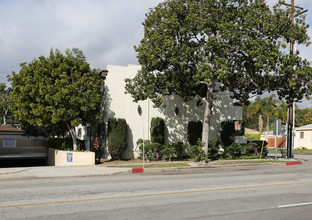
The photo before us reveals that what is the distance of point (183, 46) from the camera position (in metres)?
17.4

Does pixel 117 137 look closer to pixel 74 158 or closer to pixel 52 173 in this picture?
pixel 74 158

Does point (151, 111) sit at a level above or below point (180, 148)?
above

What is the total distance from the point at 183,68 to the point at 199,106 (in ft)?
21.9

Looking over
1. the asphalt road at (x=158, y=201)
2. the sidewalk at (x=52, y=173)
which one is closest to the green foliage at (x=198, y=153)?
the sidewalk at (x=52, y=173)

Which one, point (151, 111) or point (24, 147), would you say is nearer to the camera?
point (151, 111)

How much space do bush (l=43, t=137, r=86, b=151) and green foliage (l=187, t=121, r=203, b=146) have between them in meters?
7.85

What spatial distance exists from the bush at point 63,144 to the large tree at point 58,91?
1624mm

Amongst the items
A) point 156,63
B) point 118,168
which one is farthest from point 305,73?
point 118,168

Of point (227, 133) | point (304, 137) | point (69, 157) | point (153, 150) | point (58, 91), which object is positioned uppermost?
point (58, 91)

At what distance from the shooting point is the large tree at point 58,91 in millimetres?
18844

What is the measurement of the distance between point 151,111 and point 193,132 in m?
3.55

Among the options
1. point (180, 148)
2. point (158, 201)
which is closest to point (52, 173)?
point (158, 201)

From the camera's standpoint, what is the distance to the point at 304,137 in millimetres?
41438

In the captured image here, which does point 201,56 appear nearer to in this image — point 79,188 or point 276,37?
point 276,37
